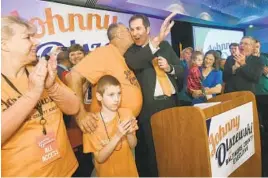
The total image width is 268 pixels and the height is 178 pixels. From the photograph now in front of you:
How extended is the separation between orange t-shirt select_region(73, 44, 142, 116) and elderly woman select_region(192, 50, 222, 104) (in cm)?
71

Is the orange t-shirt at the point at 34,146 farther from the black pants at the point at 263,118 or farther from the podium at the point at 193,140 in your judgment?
the black pants at the point at 263,118

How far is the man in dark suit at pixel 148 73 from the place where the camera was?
2061mm

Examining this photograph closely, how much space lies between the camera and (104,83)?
5.96 ft

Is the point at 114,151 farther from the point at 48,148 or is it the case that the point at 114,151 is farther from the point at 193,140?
the point at 193,140

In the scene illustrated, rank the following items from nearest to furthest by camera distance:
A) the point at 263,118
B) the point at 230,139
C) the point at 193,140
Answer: the point at 193,140 < the point at 230,139 < the point at 263,118

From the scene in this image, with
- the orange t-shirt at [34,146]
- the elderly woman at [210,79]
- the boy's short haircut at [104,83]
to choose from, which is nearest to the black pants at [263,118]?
the elderly woman at [210,79]

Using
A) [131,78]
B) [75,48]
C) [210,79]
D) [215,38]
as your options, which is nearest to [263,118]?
[210,79]

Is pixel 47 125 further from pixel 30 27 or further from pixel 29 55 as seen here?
pixel 30 27

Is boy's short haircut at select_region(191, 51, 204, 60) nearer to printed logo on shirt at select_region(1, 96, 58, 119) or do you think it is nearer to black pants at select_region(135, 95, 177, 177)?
black pants at select_region(135, 95, 177, 177)

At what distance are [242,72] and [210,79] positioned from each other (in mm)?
353

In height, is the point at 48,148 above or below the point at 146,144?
above

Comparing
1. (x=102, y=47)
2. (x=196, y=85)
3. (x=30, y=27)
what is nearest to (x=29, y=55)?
(x=30, y=27)

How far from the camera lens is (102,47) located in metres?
1.90

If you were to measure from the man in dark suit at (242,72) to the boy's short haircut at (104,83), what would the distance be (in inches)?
50.8
